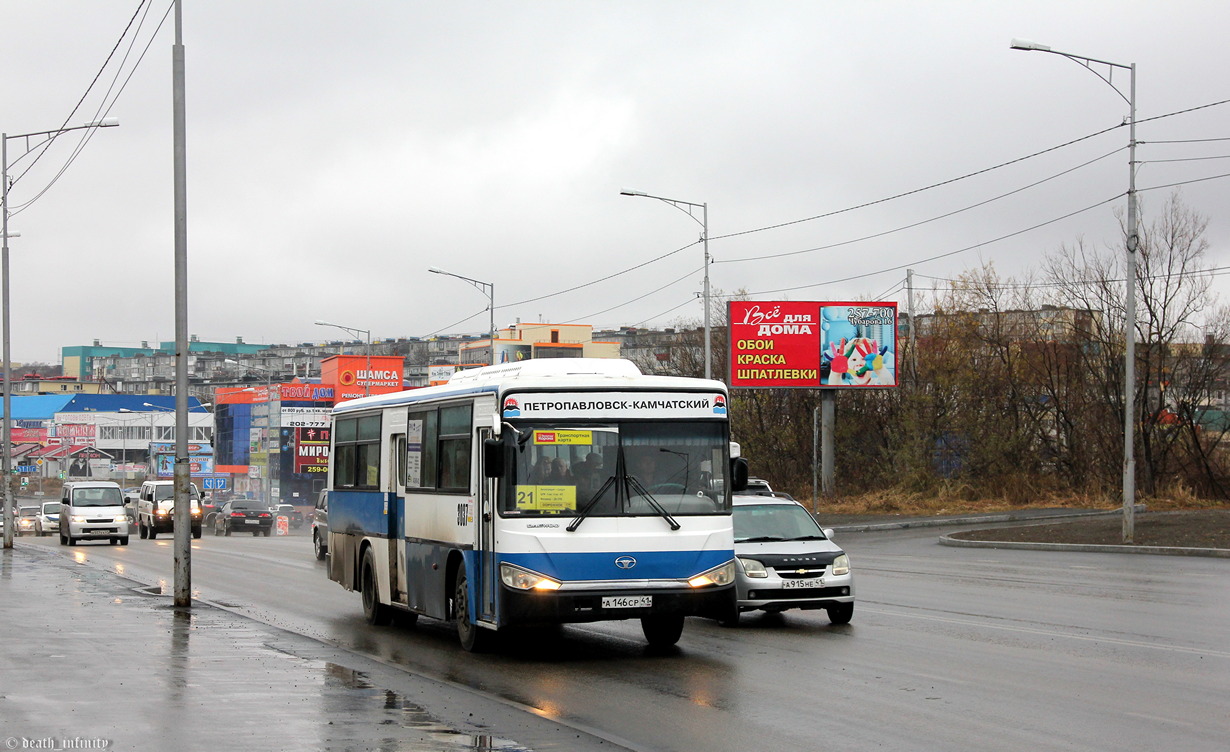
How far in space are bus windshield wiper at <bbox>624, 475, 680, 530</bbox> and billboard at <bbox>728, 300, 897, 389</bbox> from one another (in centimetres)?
3538

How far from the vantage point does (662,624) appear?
14.5 metres

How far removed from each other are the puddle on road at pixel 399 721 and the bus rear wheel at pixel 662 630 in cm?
340

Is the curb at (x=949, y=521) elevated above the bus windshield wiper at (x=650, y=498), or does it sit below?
below

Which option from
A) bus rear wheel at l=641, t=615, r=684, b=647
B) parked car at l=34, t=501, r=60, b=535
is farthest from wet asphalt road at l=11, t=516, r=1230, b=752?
parked car at l=34, t=501, r=60, b=535

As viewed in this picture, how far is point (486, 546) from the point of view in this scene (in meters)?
13.3

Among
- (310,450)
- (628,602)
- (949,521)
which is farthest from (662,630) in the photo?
(310,450)

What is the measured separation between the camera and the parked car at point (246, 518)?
198 ft

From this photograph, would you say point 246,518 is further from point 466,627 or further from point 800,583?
point 466,627

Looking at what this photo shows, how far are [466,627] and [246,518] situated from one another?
160ft

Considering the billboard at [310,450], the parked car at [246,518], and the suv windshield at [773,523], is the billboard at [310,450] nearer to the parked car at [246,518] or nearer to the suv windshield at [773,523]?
the parked car at [246,518]

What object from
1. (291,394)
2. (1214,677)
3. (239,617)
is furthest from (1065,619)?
(291,394)

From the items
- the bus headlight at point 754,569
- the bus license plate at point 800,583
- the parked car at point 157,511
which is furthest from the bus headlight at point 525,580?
the parked car at point 157,511

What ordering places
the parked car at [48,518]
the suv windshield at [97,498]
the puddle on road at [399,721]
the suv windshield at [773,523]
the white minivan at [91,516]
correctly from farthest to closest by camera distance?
the parked car at [48,518]
the suv windshield at [97,498]
the white minivan at [91,516]
the suv windshield at [773,523]
the puddle on road at [399,721]

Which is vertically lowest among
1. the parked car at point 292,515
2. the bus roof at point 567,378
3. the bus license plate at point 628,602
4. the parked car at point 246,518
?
the parked car at point 292,515
